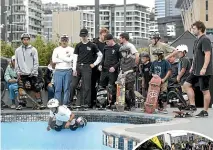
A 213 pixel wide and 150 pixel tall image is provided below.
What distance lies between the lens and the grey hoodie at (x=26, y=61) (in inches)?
350

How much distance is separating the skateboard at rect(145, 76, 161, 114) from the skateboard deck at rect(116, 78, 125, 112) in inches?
20.5

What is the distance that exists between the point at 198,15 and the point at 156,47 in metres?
77.4

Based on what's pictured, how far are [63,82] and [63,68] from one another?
31 cm

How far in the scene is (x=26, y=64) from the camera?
8.90m

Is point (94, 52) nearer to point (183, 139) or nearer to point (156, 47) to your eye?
point (156, 47)

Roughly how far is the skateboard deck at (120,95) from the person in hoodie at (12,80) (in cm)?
234

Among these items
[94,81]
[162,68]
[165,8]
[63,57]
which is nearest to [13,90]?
[63,57]

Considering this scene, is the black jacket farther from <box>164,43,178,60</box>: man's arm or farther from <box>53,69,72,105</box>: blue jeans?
<box>164,43,178,60</box>: man's arm

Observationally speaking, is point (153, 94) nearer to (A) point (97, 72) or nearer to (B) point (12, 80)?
(A) point (97, 72)

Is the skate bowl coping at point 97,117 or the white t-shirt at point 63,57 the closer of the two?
the skate bowl coping at point 97,117

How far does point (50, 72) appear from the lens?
9680 mm

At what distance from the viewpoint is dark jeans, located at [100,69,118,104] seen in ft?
28.0

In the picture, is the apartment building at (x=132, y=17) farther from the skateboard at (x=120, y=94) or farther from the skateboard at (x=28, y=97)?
the skateboard at (x=120, y=94)

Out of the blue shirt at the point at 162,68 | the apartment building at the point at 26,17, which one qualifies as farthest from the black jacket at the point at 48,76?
the apartment building at the point at 26,17
